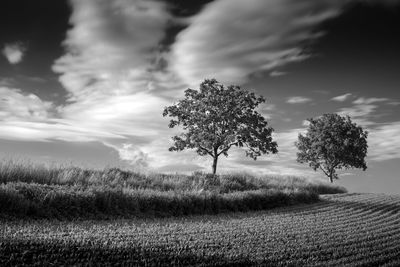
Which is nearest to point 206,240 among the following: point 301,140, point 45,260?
point 45,260

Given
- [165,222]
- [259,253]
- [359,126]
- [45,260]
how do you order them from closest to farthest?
[45,260]
[259,253]
[165,222]
[359,126]

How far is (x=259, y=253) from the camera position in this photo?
885cm

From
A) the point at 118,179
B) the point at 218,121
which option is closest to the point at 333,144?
the point at 218,121

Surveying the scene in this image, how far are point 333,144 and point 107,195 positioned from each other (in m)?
44.1

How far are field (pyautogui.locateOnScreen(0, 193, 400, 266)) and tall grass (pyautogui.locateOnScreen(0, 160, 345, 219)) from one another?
1196 millimetres

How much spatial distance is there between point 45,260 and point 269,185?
24736 mm

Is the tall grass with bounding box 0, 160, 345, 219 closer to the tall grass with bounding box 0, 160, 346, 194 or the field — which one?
the tall grass with bounding box 0, 160, 346, 194

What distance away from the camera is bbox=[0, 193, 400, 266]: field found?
7.36 m

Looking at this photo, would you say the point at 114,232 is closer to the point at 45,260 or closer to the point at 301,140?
the point at 45,260

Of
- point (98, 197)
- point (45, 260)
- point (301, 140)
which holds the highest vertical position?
point (301, 140)

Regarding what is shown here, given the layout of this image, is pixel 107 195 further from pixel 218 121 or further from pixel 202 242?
pixel 218 121

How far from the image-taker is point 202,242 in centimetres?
938

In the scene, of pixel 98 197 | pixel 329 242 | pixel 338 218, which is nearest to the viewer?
pixel 329 242

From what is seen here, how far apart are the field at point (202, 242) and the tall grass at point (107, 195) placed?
3.92 ft
